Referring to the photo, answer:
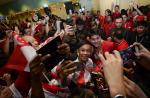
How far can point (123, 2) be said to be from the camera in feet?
43.5

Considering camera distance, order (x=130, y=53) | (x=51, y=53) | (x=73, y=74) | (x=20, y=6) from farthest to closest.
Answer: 1. (x=20, y=6)
2. (x=73, y=74)
3. (x=51, y=53)
4. (x=130, y=53)

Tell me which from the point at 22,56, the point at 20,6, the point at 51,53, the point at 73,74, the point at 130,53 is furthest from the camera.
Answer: the point at 20,6

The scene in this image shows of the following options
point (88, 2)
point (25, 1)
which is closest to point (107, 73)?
point (88, 2)

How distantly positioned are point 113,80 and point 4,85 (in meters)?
1.89

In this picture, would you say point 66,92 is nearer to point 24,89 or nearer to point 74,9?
point 24,89

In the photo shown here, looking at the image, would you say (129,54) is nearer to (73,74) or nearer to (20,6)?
(73,74)

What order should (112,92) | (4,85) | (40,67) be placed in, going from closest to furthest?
(112,92) < (40,67) < (4,85)

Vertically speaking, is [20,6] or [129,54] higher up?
[129,54]

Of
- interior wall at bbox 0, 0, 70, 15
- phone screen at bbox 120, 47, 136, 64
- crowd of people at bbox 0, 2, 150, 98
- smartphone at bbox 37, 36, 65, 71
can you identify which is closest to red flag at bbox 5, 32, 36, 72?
crowd of people at bbox 0, 2, 150, 98

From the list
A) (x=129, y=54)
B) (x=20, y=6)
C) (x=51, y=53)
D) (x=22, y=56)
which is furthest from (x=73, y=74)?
(x=20, y=6)

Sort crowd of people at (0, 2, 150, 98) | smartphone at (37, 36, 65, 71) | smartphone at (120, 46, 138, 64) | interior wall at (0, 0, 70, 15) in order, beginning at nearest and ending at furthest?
crowd of people at (0, 2, 150, 98) < smartphone at (120, 46, 138, 64) < smartphone at (37, 36, 65, 71) < interior wall at (0, 0, 70, 15)

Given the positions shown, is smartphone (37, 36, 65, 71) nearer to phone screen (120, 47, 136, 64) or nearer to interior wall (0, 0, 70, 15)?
phone screen (120, 47, 136, 64)

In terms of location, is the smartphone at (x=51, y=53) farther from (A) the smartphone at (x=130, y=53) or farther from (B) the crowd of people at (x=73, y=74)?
(A) the smartphone at (x=130, y=53)

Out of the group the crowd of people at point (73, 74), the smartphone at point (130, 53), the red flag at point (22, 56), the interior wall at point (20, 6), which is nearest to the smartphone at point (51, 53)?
the crowd of people at point (73, 74)
